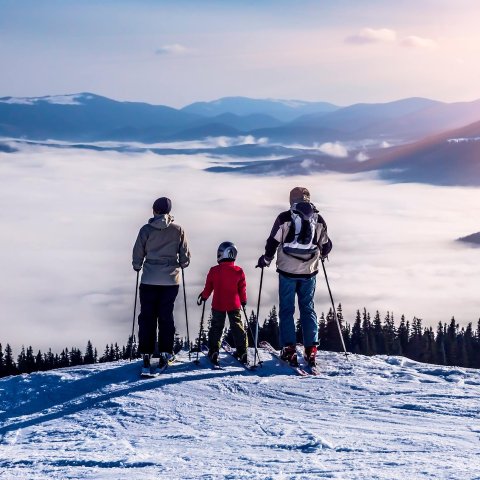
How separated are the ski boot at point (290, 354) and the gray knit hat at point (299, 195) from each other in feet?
7.34

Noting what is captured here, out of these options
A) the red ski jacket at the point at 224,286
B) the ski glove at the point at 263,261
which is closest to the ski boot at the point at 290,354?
the red ski jacket at the point at 224,286

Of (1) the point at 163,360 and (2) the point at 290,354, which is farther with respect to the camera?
(2) the point at 290,354

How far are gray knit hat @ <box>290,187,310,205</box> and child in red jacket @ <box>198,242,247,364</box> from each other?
1160mm

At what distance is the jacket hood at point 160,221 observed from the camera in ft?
32.0

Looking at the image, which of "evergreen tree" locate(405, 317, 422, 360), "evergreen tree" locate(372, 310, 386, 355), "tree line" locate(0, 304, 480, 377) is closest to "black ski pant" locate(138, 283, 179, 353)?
"tree line" locate(0, 304, 480, 377)

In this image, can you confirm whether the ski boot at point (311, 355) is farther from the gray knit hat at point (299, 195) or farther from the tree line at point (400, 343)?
the tree line at point (400, 343)

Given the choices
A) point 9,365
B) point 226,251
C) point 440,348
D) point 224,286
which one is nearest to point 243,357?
point 224,286

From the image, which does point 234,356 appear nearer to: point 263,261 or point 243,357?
point 243,357

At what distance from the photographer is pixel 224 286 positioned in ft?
33.6

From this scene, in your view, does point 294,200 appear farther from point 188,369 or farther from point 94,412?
point 94,412

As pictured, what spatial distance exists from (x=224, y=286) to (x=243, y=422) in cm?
287

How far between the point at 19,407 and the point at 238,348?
3336mm

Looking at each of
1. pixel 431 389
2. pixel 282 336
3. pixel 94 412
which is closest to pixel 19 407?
pixel 94 412

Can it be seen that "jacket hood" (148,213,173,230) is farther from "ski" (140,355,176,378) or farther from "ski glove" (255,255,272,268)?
"ski" (140,355,176,378)
